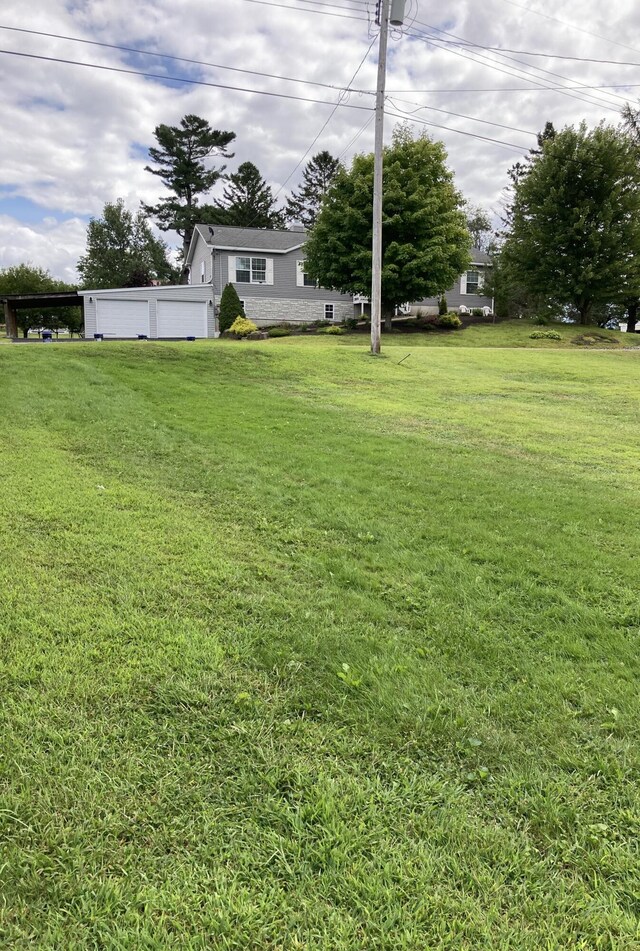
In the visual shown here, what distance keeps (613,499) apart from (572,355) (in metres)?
17.4

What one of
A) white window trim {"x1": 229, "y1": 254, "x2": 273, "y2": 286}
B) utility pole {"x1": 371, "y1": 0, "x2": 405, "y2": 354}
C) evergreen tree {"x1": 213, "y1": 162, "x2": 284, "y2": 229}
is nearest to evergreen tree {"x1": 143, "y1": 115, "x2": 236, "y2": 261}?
evergreen tree {"x1": 213, "y1": 162, "x2": 284, "y2": 229}

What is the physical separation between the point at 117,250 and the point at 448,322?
36.3 m

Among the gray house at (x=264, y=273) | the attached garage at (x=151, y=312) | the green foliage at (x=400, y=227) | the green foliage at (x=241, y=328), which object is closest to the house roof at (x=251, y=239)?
the gray house at (x=264, y=273)

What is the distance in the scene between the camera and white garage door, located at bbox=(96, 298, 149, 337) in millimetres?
25797

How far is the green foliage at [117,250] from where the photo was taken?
49.1 meters

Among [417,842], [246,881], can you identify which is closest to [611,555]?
[417,842]

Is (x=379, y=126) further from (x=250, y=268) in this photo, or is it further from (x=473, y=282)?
(x=473, y=282)

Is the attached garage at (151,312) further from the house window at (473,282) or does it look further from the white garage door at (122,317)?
the house window at (473,282)

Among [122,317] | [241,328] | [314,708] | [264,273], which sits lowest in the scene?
[314,708]

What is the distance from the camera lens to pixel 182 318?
2762 cm

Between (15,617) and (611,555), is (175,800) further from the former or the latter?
(611,555)

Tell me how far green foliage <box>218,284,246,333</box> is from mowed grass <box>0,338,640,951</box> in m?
23.2

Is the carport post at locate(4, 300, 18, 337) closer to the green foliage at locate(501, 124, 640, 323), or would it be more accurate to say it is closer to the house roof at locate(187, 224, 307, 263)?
the house roof at locate(187, 224, 307, 263)

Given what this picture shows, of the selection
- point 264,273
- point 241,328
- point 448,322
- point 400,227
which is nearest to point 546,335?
point 448,322
